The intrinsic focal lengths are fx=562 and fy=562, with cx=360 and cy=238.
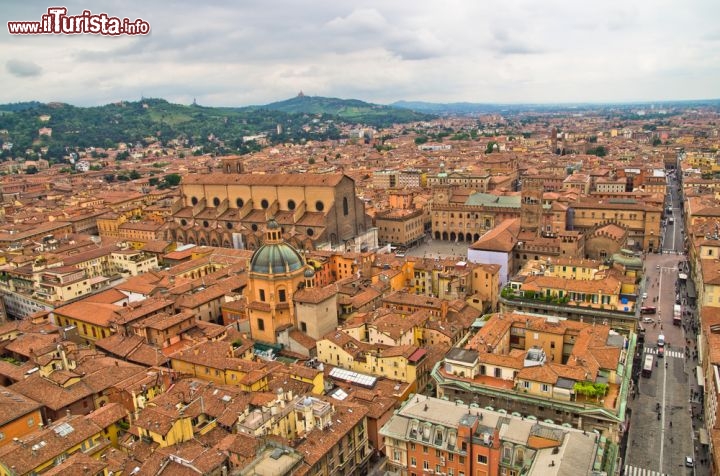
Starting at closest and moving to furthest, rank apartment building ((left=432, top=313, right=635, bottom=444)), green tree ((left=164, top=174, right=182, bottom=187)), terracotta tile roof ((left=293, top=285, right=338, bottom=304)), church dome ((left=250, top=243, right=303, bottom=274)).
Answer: apartment building ((left=432, top=313, right=635, bottom=444)) → terracotta tile roof ((left=293, top=285, right=338, bottom=304)) → church dome ((left=250, top=243, right=303, bottom=274)) → green tree ((left=164, top=174, right=182, bottom=187))

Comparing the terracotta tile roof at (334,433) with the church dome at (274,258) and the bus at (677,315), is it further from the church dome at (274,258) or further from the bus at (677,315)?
the bus at (677,315)

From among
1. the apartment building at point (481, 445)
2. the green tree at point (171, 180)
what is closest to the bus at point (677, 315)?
the apartment building at point (481, 445)

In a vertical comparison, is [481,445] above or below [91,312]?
above

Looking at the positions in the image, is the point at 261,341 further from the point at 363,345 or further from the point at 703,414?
the point at 703,414

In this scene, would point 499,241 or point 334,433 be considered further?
point 499,241

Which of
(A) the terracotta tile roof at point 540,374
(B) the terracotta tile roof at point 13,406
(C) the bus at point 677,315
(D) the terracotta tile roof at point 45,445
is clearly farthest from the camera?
(C) the bus at point 677,315

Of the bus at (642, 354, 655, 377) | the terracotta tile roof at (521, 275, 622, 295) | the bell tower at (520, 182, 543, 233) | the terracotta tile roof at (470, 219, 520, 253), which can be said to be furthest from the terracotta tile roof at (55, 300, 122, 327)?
the bell tower at (520, 182, 543, 233)

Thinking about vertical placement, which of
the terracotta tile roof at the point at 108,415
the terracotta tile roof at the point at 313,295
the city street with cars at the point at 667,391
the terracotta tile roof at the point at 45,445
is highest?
the terracotta tile roof at the point at 313,295

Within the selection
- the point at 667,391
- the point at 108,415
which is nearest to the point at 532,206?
the point at 667,391

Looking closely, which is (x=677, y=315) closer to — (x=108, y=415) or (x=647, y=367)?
(x=647, y=367)

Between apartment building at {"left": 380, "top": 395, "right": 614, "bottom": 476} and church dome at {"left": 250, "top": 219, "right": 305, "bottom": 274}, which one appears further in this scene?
church dome at {"left": 250, "top": 219, "right": 305, "bottom": 274}

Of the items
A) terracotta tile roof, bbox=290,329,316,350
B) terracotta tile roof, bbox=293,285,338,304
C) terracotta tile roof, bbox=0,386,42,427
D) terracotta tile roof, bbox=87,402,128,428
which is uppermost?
terracotta tile roof, bbox=293,285,338,304

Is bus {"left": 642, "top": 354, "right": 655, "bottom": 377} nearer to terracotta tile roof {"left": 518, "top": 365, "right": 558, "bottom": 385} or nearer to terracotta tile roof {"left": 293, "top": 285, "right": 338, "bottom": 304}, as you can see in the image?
terracotta tile roof {"left": 518, "top": 365, "right": 558, "bottom": 385}
